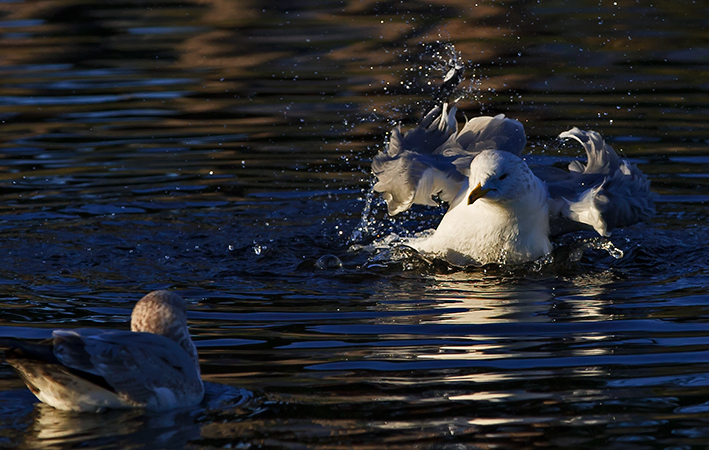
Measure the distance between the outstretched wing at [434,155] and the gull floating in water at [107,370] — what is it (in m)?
3.49

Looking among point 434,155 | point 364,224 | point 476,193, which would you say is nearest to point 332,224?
point 364,224

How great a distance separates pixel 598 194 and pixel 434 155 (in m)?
1.47

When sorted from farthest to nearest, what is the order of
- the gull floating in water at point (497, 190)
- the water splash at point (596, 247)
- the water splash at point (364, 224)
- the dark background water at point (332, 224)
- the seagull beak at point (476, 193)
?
1. the water splash at point (364, 224)
2. the water splash at point (596, 247)
3. the gull floating in water at point (497, 190)
4. the seagull beak at point (476, 193)
5. the dark background water at point (332, 224)

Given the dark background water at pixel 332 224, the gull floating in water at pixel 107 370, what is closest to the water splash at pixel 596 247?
the dark background water at pixel 332 224

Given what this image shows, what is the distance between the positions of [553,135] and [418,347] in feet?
18.7

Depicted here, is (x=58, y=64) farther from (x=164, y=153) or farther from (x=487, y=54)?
(x=487, y=54)

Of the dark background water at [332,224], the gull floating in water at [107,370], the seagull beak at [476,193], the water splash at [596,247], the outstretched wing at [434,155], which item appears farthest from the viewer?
the outstretched wing at [434,155]

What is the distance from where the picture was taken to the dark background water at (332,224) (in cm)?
484

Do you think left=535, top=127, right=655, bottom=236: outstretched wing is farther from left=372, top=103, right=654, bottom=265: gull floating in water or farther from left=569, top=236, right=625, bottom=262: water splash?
left=569, top=236, right=625, bottom=262: water splash

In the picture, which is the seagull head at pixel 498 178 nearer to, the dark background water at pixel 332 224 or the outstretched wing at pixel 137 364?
the dark background water at pixel 332 224

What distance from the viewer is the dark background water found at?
4.84 m

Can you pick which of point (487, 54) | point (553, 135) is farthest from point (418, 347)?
point (487, 54)

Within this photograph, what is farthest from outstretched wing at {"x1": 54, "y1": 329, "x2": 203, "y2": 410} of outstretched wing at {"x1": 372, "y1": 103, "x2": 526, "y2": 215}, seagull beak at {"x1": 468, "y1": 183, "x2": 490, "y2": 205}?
outstretched wing at {"x1": 372, "y1": 103, "x2": 526, "y2": 215}

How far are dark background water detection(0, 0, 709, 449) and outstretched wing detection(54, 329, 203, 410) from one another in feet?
0.29
